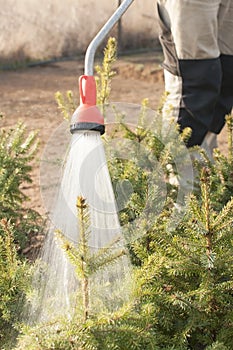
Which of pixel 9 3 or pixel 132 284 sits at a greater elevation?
pixel 132 284

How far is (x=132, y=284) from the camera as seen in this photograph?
5.48ft

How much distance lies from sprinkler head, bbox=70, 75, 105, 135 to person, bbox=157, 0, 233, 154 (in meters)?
0.81

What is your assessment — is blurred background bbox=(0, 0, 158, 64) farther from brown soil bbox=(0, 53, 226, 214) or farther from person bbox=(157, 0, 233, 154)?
person bbox=(157, 0, 233, 154)

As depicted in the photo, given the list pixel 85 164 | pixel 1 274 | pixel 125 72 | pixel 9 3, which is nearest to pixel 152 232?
pixel 85 164

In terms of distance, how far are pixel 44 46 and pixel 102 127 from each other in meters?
6.26

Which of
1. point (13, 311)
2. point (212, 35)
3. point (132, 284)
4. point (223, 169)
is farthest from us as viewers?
point (212, 35)

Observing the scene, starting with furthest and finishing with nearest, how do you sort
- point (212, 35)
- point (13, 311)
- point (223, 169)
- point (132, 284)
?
point (212, 35) < point (223, 169) < point (13, 311) < point (132, 284)

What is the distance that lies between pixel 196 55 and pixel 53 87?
399 cm

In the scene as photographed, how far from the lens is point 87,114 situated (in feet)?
6.58

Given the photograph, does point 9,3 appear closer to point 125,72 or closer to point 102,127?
point 125,72

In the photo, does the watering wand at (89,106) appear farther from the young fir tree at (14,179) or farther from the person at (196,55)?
the person at (196,55)

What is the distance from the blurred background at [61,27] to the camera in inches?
307

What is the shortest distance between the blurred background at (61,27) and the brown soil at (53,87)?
287 mm

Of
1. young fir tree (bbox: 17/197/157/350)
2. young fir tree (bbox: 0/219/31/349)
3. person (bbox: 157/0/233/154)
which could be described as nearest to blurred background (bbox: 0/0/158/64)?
person (bbox: 157/0/233/154)
